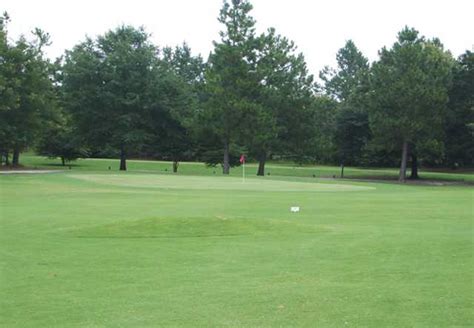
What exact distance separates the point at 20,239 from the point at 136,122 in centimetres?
5019

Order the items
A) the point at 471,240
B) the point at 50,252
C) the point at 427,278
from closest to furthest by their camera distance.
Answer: the point at 427,278
the point at 50,252
the point at 471,240

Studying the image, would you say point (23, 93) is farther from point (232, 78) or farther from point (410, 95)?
point (410, 95)

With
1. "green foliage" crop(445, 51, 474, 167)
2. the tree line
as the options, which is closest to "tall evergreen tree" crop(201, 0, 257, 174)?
the tree line

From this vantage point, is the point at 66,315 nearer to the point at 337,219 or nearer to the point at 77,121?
the point at 337,219

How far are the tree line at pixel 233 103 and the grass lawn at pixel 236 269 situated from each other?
35.0 metres

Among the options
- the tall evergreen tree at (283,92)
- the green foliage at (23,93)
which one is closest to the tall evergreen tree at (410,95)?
the tall evergreen tree at (283,92)

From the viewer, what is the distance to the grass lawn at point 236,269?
24.2 feet

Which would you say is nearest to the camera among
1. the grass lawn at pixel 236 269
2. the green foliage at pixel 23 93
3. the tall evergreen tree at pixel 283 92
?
the grass lawn at pixel 236 269

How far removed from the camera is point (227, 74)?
198 feet

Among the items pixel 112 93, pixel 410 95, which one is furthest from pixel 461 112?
pixel 112 93

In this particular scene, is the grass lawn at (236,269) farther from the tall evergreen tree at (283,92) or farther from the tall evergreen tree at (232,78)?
the tall evergreen tree at (283,92)

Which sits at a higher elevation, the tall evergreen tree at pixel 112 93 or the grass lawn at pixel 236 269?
the tall evergreen tree at pixel 112 93

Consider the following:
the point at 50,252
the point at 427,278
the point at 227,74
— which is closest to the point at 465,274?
the point at 427,278

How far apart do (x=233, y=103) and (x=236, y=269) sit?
1901 inches
